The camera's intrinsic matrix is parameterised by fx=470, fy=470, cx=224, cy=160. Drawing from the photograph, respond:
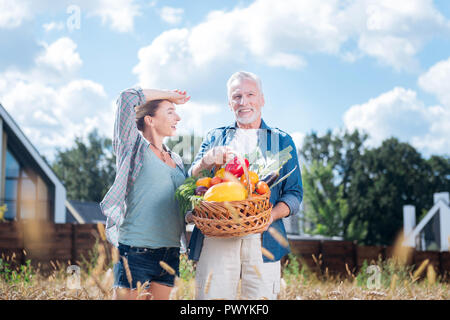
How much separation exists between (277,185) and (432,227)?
29.7 metres

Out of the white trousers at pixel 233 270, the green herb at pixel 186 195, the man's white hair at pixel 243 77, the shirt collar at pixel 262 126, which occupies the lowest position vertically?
the white trousers at pixel 233 270

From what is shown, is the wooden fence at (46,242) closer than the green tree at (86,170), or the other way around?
the wooden fence at (46,242)

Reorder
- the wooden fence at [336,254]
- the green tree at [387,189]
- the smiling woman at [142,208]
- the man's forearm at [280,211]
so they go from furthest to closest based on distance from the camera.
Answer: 1. the green tree at [387,189]
2. the wooden fence at [336,254]
3. the smiling woman at [142,208]
4. the man's forearm at [280,211]

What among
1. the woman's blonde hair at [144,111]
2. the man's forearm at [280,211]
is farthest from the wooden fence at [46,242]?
the man's forearm at [280,211]

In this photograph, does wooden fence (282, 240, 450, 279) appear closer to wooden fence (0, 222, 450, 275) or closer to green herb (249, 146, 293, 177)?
wooden fence (0, 222, 450, 275)

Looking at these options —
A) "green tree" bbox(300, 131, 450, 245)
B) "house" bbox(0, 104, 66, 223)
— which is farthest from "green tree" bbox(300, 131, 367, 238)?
"house" bbox(0, 104, 66, 223)

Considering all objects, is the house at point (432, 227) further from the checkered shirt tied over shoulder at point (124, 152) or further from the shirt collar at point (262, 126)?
the checkered shirt tied over shoulder at point (124, 152)

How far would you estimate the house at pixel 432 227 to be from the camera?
91.8ft

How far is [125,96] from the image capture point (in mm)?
3076

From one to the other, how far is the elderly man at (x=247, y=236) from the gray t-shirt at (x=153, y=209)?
17cm

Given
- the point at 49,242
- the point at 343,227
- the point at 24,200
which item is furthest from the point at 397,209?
the point at 49,242

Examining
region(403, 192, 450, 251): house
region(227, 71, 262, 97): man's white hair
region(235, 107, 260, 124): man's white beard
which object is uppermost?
region(227, 71, 262, 97): man's white hair

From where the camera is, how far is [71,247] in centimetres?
915

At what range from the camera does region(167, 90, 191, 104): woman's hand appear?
10.7 ft
